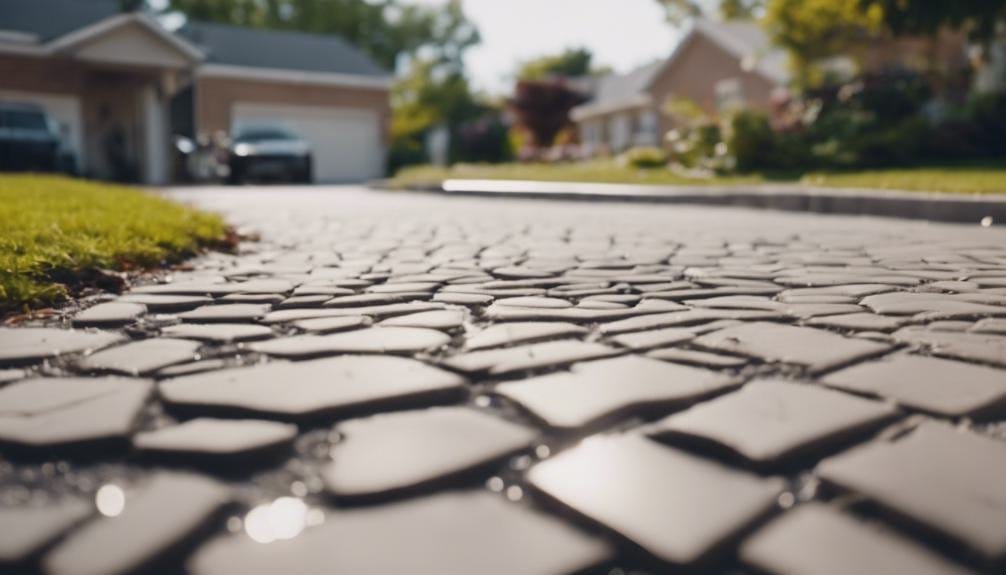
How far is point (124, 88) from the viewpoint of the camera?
25.9 m

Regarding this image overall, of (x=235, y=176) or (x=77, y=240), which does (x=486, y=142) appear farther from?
(x=77, y=240)

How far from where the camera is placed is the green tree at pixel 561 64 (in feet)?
216

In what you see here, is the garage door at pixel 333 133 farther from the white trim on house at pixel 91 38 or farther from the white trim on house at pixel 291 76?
the white trim on house at pixel 91 38

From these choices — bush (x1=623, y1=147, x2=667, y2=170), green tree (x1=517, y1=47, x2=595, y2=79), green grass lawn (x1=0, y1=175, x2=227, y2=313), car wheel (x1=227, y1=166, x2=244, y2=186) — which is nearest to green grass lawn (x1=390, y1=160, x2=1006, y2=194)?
bush (x1=623, y1=147, x2=667, y2=170)

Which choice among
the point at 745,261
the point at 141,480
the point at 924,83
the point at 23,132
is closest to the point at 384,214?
the point at 745,261

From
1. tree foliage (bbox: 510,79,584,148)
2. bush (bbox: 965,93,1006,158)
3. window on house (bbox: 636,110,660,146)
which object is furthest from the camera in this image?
window on house (bbox: 636,110,660,146)

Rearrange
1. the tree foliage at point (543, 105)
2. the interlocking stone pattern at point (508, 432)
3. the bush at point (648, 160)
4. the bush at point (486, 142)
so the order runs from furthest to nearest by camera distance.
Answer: the bush at point (486, 142)
the tree foliage at point (543, 105)
the bush at point (648, 160)
the interlocking stone pattern at point (508, 432)

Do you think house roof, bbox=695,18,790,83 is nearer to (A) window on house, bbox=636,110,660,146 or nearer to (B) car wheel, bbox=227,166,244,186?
(A) window on house, bbox=636,110,660,146

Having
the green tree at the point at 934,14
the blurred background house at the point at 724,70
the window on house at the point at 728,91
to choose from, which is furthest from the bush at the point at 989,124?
the window on house at the point at 728,91

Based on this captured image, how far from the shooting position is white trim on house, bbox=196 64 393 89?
26.2 meters

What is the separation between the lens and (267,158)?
806 inches

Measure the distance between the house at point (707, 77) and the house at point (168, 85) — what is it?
26.1 ft

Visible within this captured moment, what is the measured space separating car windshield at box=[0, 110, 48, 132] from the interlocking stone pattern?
17.2 meters

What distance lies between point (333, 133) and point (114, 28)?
26.0 ft
